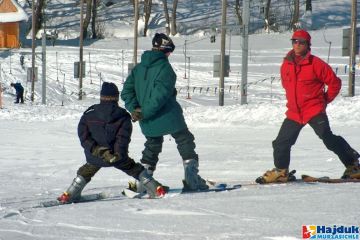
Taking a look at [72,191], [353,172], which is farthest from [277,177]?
[72,191]

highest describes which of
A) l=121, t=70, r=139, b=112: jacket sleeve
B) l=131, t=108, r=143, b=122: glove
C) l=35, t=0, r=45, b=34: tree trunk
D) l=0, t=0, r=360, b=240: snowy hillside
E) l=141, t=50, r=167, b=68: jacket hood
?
l=35, t=0, r=45, b=34: tree trunk

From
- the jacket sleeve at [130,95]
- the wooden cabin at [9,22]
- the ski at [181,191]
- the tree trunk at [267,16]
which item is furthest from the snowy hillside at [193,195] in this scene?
the tree trunk at [267,16]

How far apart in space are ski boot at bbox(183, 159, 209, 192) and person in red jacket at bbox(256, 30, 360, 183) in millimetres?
804

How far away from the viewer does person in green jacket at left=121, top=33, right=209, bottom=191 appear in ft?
26.5

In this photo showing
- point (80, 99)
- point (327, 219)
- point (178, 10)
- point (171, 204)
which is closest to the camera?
point (327, 219)

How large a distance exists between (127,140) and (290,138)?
196 cm

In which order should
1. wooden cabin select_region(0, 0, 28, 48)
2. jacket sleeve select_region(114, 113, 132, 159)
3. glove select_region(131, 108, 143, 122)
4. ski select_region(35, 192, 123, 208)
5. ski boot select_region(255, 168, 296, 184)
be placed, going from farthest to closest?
wooden cabin select_region(0, 0, 28, 48) → ski boot select_region(255, 168, 296, 184) → glove select_region(131, 108, 143, 122) → ski select_region(35, 192, 123, 208) → jacket sleeve select_region(114, 113, 132, 159)

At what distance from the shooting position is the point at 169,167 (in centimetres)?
1216

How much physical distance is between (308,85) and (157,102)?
1.69 m

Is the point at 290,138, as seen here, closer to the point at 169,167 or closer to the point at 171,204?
the point at 171,204

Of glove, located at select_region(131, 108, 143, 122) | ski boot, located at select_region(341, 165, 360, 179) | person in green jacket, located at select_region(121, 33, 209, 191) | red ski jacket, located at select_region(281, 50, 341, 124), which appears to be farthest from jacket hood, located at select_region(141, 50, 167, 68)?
ski boot, located at select_region(341, 165, 360, 179)

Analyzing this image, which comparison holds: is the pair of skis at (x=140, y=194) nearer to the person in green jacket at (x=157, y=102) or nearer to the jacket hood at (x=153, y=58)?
the person in green jacket at (x=157, y=102)

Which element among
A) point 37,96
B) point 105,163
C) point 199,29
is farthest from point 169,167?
point 199,29

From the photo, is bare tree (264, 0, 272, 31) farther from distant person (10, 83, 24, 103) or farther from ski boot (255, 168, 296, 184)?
ski boot (255, 168, 296, 184)
